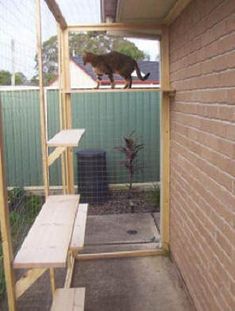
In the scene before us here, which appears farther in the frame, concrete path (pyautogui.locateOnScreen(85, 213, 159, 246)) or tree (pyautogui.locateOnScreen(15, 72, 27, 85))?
concrete path (pyautogui.locateOnScreen(85, 213, 159, 246))

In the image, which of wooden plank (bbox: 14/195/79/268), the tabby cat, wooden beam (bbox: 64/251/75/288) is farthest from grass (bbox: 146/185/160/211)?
wooden plank (bbox: 14/195/79/268)

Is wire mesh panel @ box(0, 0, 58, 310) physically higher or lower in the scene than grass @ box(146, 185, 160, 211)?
higher

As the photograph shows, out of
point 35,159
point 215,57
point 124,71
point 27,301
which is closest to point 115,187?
point 35,159

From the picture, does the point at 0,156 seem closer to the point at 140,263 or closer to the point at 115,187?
the point at 140,263

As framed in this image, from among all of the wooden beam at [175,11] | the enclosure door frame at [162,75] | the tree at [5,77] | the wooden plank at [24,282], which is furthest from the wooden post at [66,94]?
the wooden plank at [24,282]

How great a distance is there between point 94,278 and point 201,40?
7.19ft

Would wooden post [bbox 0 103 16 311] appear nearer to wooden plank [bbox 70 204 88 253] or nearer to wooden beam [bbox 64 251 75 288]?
wooden plank [bbox 70 204 88 253]

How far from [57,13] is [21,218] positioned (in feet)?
5.05

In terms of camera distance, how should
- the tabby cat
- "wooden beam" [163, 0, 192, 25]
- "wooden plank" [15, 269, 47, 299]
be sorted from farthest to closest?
the tabby cat
"wooden beam" [163, 0, 192, 25]
"wooden plank" [15, 269, 47, 299]

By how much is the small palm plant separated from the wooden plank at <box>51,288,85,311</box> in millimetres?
2908

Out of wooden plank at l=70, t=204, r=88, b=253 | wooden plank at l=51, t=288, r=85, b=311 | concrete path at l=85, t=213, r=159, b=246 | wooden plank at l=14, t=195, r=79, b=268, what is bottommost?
concrete path at l=85, t=213, r=159, b=246

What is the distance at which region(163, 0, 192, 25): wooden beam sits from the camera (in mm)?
2850

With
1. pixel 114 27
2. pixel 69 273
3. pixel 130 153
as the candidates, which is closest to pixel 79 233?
pixel 69 273

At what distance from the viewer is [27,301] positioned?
2996 mm
